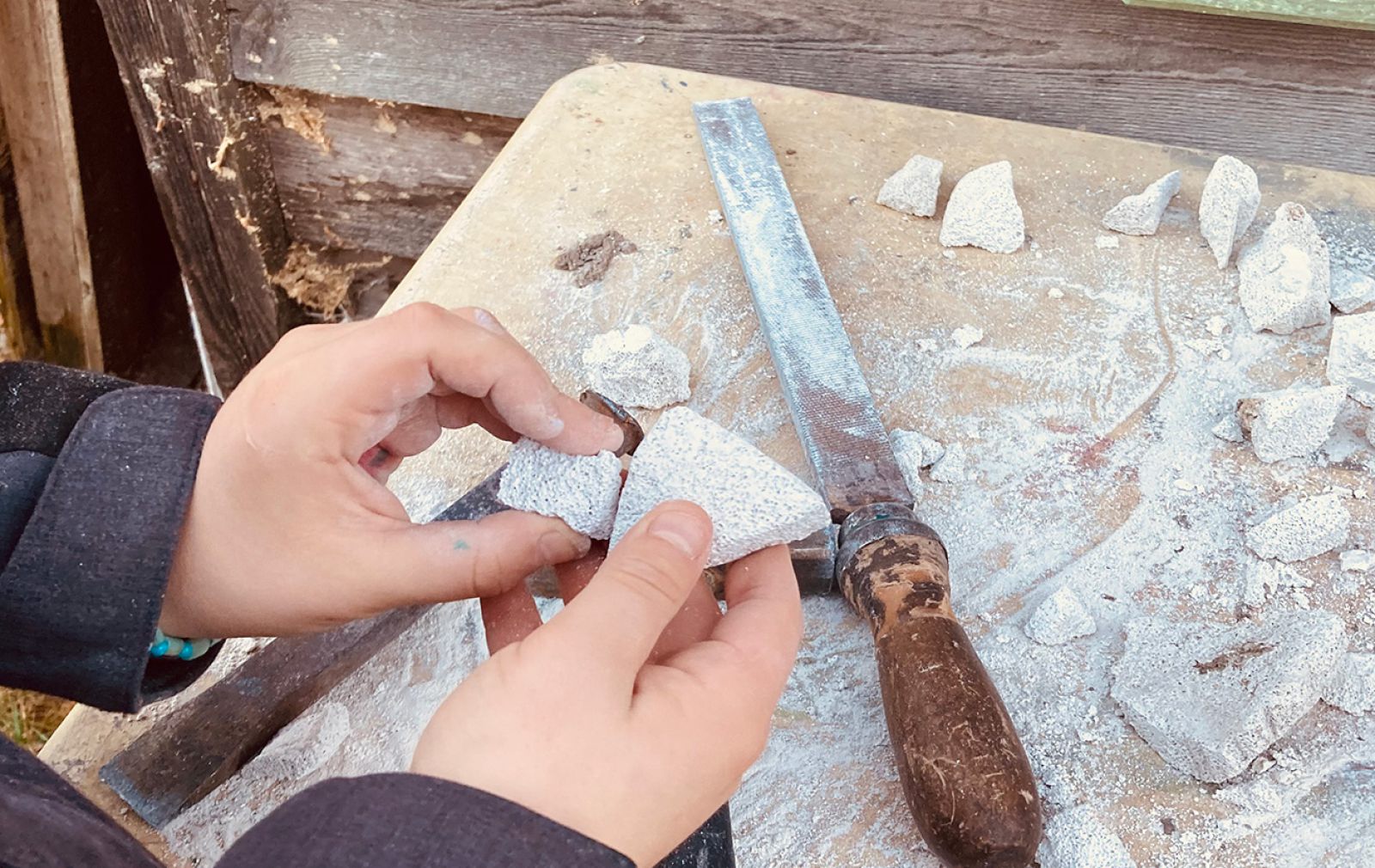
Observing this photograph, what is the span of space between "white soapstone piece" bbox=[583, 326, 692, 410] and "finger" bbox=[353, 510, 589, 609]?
328 mm

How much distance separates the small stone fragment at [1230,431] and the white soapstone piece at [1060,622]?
13.4 inches

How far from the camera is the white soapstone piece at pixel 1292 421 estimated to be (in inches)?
48.0

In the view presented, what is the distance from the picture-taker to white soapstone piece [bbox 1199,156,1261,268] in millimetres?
1461

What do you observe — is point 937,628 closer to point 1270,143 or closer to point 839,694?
point 839,694

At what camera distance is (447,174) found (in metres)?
2.33

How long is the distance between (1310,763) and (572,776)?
2.37 ft

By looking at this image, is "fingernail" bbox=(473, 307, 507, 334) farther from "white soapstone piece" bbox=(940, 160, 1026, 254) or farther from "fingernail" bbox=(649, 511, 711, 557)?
"white soapstone piece" bbox=(940, 160, 1026, 254)

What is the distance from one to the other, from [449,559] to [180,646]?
31 cm

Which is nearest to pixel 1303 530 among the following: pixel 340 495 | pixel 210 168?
pixel 340 495

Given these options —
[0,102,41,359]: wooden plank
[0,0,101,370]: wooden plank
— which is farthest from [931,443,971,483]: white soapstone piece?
[0,102,41,359]: wooden plank

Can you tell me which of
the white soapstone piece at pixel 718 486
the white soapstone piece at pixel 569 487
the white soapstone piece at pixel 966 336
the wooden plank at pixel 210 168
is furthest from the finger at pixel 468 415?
the wooden plank at pixel 210 168

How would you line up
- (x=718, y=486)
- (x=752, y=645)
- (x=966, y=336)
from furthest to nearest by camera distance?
(x=966, y=336)
(x=718, y=486)
(x=752, y=645)

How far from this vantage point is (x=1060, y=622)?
109 cm

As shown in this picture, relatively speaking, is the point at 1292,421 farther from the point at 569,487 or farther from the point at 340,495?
the point at 340,495
